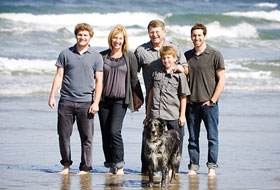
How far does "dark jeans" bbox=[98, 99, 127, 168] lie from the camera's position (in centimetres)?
605

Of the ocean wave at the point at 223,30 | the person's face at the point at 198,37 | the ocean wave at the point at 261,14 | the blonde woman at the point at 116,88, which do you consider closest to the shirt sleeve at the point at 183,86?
the person's face at the point at 198,37

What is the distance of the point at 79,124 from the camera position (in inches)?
240

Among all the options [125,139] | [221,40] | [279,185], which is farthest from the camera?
[221,40]

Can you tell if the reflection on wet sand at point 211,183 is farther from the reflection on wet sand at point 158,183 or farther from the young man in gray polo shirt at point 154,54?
the young man in gray polo shirt at point 154,54

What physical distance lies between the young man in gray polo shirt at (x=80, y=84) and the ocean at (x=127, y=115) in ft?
1.79

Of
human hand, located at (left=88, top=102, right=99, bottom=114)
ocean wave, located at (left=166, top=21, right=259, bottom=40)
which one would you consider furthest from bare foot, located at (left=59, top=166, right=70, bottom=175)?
ocean wave, located at (left=166, top=21, right=259, bottom=40)

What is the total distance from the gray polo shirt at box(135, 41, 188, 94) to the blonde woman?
9cm

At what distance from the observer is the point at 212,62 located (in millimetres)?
6020

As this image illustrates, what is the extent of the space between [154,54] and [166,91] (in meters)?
0.48

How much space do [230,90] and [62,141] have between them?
27.9 ft

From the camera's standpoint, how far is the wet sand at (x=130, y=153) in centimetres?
573

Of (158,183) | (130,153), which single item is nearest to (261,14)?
(130,153)

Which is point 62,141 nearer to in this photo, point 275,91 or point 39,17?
point 275,91

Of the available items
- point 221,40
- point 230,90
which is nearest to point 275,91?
point 230,90
